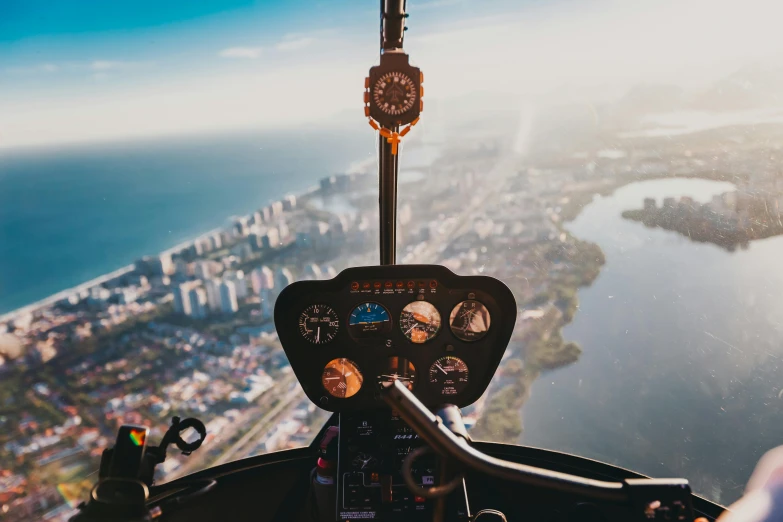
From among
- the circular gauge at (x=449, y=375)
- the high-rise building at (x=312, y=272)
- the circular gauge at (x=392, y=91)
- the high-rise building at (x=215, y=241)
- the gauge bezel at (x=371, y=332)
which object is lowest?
the circular gauge at (x=449, y=375)

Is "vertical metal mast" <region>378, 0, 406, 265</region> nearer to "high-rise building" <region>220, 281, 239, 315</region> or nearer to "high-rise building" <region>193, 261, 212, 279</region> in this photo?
"high-rise building" <region>220, 281, 239, 315</region>

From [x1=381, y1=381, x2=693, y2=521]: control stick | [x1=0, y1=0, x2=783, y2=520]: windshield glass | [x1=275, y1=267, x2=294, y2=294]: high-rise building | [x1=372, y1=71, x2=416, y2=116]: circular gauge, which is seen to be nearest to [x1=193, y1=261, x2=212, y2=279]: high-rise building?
[x1=0, y1=0, x2=783, y2=520]: windshield glass

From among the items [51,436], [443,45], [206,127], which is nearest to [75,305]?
[51,436]

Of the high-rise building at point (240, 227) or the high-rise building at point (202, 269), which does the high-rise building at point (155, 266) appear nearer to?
the high-rise building at point (202, 269)

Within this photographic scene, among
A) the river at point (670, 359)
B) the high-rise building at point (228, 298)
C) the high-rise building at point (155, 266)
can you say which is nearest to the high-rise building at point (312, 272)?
the high-rise building at point (228, 298)

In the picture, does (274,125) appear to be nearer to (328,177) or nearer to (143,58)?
(328,177)
